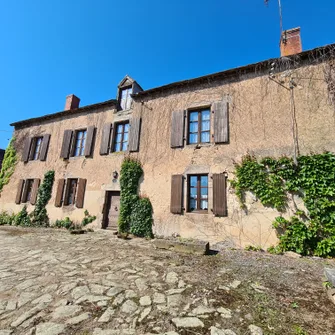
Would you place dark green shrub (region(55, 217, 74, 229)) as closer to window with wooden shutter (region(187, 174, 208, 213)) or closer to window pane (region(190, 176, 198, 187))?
window with wooden shutter (region(187, 174, 208, 213))

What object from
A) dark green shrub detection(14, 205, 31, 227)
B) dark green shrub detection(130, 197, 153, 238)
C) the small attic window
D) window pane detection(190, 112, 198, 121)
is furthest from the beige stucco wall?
dark green shrub detection(14, 205, 31, 227)

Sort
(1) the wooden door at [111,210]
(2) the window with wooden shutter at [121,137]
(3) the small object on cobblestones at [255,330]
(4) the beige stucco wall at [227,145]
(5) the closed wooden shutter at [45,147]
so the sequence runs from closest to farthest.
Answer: (3) the small object on cobblestones at [255,330], (4) the beige stucco wall at [227,145], (1) the wooden door at [111,210], (2) the window with wooden shutter at [121,137], (5) the closed wooden shutter at [45,147]

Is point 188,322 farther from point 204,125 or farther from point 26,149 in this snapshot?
point 26,149

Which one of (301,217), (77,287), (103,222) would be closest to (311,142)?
(301,217)

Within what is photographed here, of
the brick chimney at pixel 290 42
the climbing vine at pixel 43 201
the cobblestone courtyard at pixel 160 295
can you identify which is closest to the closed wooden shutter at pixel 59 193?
the climbing vine at pixel 43 201

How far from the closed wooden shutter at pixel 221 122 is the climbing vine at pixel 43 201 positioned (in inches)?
375

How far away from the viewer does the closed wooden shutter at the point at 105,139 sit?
9531 millimetres

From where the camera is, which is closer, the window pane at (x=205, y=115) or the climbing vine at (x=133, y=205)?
the climbing vine at (x=133, y=205)

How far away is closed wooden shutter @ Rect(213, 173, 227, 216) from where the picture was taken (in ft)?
21.7

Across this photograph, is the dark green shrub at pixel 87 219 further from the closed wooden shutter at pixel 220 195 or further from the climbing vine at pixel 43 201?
the closed wooden shutter at pixel 220 195

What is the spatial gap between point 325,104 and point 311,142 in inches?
55.7

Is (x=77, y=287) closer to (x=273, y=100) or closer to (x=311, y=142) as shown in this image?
(x=311, y=142)

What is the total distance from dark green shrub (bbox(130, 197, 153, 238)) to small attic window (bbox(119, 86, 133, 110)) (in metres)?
5.36

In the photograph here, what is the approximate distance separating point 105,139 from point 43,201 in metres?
5.11
